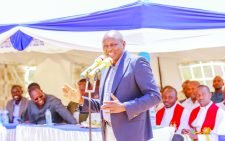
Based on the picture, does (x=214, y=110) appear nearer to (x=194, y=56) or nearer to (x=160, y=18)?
(x=160, y=18)

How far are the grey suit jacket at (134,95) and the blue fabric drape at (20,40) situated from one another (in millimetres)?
3011

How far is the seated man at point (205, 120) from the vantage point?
4.94 meters

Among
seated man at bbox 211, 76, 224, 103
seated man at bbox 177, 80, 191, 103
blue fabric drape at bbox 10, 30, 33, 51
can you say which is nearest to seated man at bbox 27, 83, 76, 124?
blue fabric drape at bbox 10, 30, 33, 51

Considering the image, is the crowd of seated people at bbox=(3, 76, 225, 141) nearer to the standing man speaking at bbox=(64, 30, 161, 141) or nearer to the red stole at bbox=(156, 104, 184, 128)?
the red stole at bbox=(156, 104, 184, 128)

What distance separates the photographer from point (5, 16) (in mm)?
6141

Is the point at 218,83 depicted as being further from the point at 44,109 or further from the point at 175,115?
the point at 44,109

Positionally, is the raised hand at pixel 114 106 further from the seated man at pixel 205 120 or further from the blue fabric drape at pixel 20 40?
the blue fabric drape at pixel 20 40

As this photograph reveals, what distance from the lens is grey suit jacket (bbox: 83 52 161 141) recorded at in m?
2.80

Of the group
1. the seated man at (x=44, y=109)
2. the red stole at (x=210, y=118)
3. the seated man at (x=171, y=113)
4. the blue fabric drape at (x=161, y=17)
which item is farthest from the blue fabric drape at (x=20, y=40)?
the red stole at (x=210, y=118)

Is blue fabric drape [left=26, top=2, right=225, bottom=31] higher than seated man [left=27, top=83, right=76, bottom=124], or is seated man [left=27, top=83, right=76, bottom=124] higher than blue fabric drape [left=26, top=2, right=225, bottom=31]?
blue fabric drape [left=26, top=2, right=225, bottom=31]

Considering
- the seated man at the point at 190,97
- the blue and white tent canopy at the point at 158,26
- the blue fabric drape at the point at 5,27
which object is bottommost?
the seated man at the point at 190,97

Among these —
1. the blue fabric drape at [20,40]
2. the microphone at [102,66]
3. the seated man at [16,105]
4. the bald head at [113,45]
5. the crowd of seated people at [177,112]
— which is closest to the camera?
the microphone at [102,66]

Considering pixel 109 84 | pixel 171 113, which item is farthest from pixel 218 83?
pixel 109 84

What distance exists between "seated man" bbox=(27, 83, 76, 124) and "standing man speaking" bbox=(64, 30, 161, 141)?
9.96 feet
